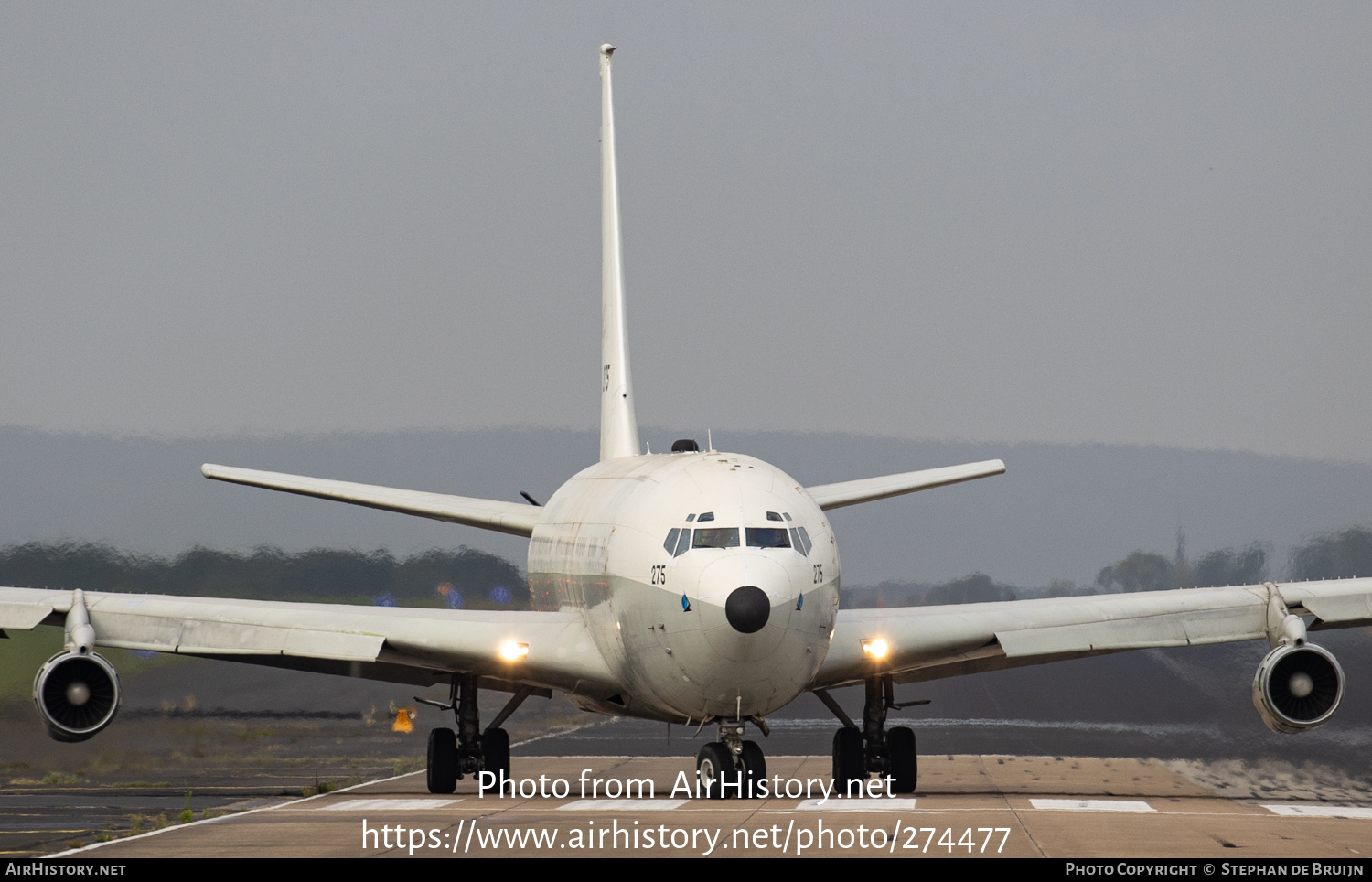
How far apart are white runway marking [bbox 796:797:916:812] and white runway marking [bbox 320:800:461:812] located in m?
4.89

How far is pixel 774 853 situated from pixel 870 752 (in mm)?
10462

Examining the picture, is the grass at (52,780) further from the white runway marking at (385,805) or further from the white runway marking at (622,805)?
the white runway marking at (622,805)

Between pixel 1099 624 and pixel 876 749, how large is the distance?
4.05m

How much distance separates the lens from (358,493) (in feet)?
92.3

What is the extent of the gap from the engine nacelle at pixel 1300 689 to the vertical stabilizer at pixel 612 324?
14.5 meters

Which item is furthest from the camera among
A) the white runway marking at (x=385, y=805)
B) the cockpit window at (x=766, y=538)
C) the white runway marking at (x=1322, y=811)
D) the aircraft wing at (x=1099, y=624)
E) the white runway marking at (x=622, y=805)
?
the aircraft wing at (x=1099, y=624)

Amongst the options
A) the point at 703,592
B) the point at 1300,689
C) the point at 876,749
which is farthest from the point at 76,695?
the point at 1300,689

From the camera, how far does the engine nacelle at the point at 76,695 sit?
2062 centimetres

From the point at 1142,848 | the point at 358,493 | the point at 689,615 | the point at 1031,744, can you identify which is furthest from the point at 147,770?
the point at 1142,848

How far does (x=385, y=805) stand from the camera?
2252cm

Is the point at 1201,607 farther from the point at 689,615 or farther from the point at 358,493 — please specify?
the point at 358,493


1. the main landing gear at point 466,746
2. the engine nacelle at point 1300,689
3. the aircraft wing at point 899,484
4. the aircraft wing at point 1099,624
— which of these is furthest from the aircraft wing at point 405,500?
the engine nacelle at point 1300,689

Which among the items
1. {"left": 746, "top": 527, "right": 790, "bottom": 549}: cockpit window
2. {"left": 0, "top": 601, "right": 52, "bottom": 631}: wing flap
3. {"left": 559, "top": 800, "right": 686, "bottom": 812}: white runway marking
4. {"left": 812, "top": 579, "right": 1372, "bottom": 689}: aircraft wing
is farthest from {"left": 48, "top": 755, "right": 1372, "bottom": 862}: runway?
{"left": 0, "top": 601, "right": 52, "bottom": 631}: wing flap

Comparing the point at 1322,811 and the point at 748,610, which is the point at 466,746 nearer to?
the point at 748,610
